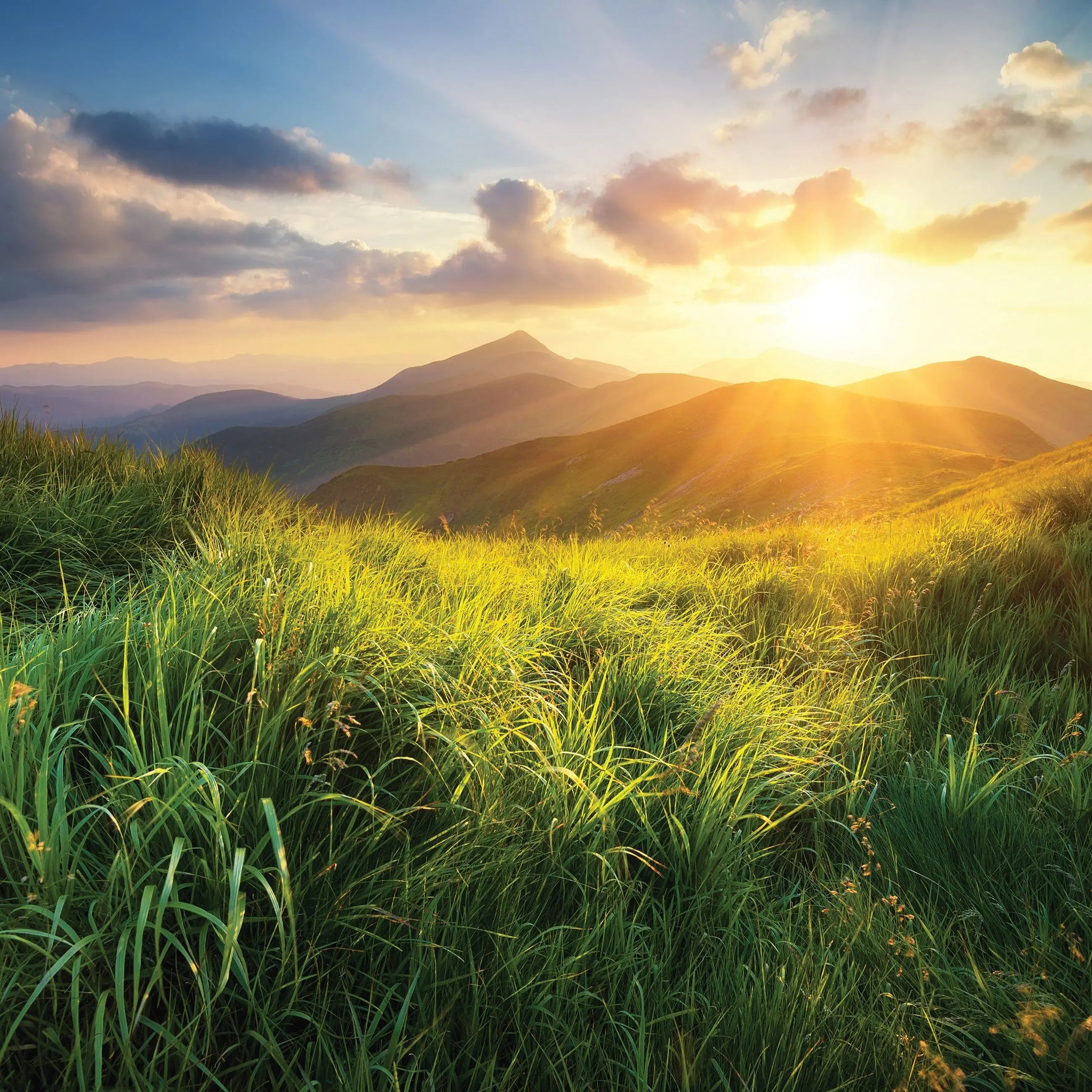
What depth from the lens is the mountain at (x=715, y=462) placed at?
51000 millimetres

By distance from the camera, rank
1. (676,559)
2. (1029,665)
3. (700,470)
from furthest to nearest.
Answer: (700,470) < (676,559) < (1029,665)

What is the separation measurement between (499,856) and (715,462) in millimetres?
89720

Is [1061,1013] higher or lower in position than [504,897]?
lower

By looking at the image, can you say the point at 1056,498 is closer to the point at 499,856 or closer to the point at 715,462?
the point at 499,856

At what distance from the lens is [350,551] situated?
239 inches

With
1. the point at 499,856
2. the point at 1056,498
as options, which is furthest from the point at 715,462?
the point at 499,856

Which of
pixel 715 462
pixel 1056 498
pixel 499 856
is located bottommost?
pixel 499 856

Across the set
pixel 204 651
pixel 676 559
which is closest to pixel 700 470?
pixel 676 559

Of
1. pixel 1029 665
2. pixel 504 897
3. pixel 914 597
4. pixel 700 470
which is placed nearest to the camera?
pixel 504 897

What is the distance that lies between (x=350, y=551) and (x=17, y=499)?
307 cm

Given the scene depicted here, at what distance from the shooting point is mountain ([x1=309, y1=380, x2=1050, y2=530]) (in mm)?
51000

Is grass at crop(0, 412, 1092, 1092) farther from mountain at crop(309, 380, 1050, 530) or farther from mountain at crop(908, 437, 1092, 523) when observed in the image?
mountain at crop(309, 380, 1050, 530)

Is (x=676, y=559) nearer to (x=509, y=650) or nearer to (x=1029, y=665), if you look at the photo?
(x=1029, y=665)

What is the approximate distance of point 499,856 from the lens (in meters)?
2.55
